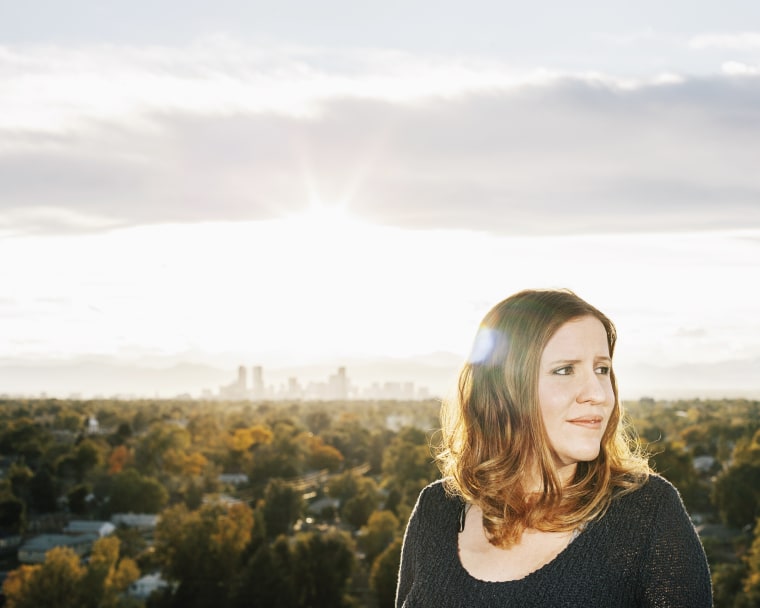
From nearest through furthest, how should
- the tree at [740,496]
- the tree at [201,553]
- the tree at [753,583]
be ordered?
the tree at [753,583]
the tree at [201,553]
the tree at [740,496]

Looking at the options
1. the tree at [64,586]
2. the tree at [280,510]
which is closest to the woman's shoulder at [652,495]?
the tree at [64,586]

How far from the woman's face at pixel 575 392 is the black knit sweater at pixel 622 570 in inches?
5.5

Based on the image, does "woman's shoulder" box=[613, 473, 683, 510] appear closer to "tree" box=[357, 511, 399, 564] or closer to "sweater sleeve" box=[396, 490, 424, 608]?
"sweater sleeve" box=[396, 490, 424, 608]

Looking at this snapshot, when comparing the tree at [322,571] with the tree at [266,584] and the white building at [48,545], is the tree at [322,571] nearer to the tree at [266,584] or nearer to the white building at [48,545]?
the tree at [266,584]

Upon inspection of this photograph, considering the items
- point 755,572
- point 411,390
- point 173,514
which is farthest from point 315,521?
point 411,390

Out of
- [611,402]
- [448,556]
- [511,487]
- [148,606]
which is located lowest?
[148,606]

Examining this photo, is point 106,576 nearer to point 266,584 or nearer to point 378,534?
point 266,584

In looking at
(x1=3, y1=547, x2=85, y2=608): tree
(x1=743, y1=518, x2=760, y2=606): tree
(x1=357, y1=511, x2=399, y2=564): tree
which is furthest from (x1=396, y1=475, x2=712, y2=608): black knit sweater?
(x1=357, y1=511, x2=399, y2=564): tree

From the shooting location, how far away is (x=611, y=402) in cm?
192

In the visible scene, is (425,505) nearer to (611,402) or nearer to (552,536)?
(552,536)

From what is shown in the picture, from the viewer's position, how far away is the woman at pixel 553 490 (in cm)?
177

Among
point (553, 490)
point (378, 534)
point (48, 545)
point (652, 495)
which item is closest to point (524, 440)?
point (553, 490)

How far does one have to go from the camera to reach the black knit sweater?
171 centimetres

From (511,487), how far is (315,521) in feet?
96.5
